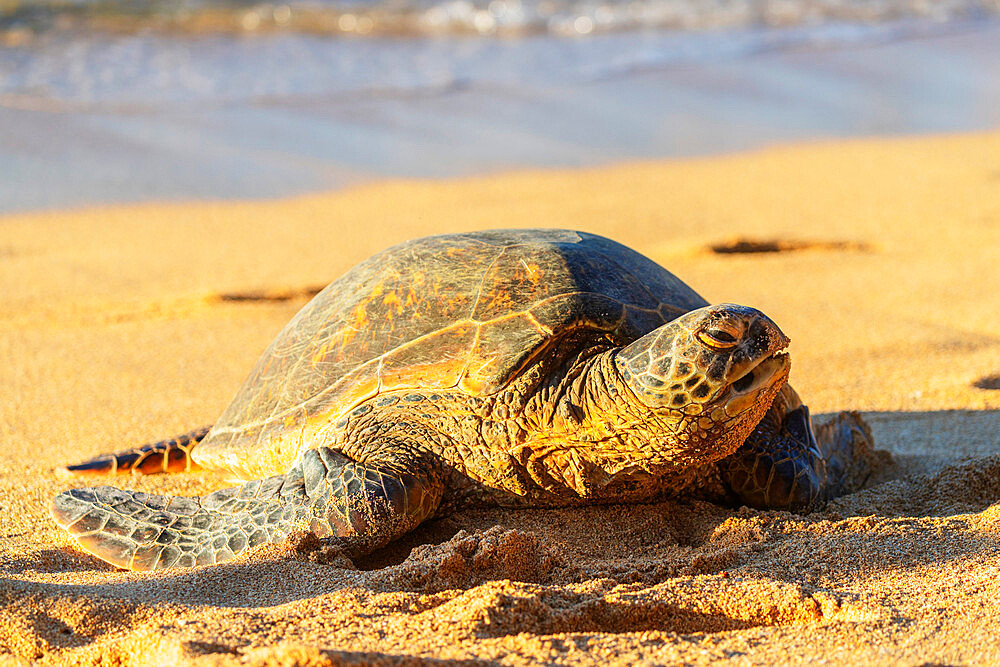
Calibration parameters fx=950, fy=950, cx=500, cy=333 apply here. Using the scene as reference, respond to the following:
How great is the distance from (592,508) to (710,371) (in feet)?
2.21

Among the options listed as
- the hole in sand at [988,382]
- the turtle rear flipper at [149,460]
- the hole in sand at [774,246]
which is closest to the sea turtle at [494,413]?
the turtle rear flipper at [149,460]

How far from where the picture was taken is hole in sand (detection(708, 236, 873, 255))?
618 cm

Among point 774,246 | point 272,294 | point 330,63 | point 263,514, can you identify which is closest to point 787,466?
point 263,514

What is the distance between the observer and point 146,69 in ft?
35.4

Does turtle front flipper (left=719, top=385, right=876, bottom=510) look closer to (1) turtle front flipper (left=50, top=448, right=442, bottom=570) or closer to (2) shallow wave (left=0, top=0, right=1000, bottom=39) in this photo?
(1) turtle front flipper (left=50, top=448, right=442, bottom=570)

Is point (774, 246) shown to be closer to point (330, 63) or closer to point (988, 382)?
point (988, 382)

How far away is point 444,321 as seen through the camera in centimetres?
287

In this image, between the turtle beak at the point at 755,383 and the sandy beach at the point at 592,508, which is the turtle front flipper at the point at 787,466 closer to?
the sandy beach at the point at 592,508

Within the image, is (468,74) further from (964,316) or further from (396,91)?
(964,316)

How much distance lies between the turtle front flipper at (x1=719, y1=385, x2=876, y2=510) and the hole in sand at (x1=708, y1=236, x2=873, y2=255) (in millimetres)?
3166

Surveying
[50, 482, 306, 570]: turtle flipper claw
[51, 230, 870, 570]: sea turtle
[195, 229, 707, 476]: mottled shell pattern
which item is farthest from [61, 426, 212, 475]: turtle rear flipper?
[50, 482, 306, 570]: turtle flipper claw

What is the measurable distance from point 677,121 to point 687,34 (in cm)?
505

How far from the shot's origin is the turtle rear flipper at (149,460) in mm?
3400

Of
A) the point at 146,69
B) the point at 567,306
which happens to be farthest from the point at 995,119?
the point at 146,69
